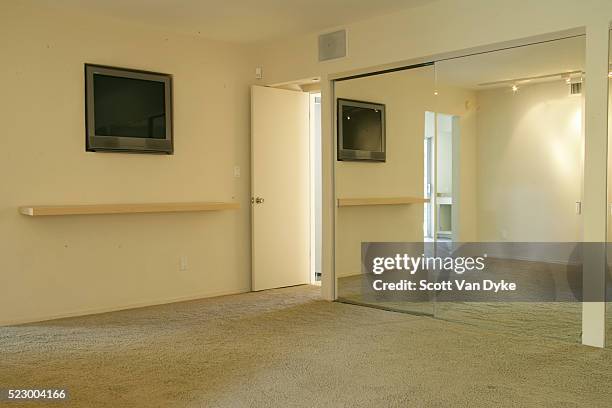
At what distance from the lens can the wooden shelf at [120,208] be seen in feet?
14.7

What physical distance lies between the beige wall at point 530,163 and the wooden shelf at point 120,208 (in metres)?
2.36

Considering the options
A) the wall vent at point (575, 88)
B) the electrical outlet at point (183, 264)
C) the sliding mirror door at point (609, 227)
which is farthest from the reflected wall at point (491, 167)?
the electrical outlet at point (183, 264)

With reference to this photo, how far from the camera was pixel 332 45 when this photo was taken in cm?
536

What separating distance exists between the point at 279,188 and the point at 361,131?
4.22 ft

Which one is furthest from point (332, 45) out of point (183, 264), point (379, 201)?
point (183, 264)

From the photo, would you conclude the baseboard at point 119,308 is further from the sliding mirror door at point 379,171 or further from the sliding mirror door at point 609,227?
the sliding mirror door at point 609,227

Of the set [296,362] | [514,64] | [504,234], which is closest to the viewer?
[296,362]

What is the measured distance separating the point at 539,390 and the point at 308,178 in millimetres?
3766

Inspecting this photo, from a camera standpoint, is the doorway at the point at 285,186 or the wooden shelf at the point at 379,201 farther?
the doorway at the point at 285,186

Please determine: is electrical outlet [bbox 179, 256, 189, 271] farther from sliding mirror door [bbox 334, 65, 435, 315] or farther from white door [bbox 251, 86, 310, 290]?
sliding mirror door [bbox 334, 65, 435, 315]

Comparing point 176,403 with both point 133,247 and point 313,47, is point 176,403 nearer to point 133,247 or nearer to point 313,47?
point 133,247

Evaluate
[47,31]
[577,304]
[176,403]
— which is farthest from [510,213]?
[47,31]

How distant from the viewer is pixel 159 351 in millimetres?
3850

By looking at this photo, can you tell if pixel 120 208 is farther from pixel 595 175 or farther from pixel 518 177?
pixel 595 175
